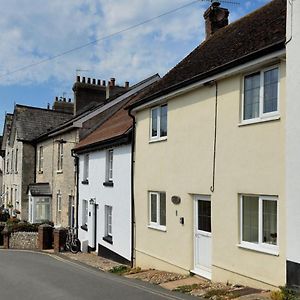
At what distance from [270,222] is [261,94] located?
2824 millimetres

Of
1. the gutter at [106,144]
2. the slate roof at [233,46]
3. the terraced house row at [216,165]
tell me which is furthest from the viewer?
the gutter at [106,144]

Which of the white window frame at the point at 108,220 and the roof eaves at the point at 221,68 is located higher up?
the roof eaves at the point at 221,68

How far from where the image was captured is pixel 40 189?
29922 mm

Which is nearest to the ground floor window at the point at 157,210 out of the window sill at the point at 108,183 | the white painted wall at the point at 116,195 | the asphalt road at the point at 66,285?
the white painted wall at the point at 116,195

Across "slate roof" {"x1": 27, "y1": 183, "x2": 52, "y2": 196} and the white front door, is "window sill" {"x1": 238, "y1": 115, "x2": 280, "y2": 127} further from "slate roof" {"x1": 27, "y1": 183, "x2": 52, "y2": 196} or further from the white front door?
"slate roof" {"x1": 27, "y1": 183, "x2": 52, "y2": 196}

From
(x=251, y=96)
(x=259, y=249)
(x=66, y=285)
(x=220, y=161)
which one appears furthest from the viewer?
(x=66, y=285)

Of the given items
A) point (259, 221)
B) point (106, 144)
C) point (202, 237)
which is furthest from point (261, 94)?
point (106, 144)

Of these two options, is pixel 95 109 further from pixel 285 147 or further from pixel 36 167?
pixel 285 147

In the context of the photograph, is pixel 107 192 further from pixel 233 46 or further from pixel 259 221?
pixel 259 221

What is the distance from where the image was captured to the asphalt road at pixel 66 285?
→ 10.2m

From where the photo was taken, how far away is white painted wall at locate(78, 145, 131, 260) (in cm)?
1686

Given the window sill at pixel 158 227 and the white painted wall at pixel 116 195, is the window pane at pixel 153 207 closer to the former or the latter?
the window sill at pixel 158 227

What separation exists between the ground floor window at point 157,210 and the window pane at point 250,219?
4362 millimetres

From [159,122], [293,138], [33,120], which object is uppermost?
[33,120]
